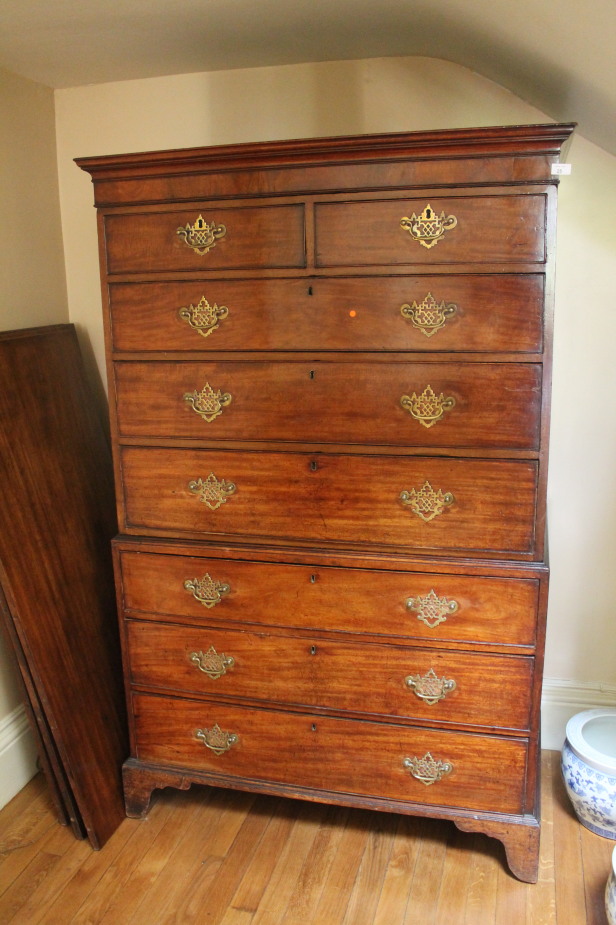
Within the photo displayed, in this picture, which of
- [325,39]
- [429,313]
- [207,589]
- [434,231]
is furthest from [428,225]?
[207,589]

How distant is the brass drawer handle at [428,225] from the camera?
5.37 ft

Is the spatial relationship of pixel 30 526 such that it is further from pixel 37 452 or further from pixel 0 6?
pixel 0 6

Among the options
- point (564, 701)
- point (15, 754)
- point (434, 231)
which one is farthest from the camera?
point (564, 701)

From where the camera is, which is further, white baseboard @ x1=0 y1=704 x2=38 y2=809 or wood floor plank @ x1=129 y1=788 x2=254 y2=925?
white baseboard @ x1=0 y1=704 x2=38 y2=809

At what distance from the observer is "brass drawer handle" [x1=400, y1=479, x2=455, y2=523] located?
5.74ft

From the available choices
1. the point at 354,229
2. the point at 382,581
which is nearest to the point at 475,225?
the point at 354,229

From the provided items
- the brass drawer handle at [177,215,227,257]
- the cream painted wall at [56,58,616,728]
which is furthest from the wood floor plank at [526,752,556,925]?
the brass drawer handle at [177,215,227,257]

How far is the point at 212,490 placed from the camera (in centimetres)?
189

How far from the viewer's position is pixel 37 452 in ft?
6.81

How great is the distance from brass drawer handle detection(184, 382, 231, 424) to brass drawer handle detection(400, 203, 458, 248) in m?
0.56

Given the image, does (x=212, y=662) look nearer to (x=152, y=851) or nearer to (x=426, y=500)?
(x=152, y=851)

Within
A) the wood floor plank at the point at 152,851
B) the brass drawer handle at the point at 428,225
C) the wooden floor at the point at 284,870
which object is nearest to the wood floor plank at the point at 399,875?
the wooden floor at the point at 284,870

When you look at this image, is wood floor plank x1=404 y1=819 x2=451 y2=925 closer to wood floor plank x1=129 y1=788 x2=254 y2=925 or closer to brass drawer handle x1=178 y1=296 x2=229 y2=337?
wood floor plank x1=129 y1=788 x2=254 y2=925

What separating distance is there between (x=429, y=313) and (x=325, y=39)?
0.85 m
